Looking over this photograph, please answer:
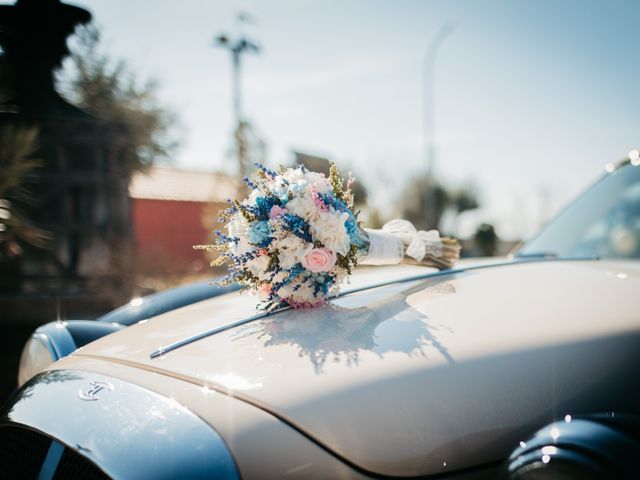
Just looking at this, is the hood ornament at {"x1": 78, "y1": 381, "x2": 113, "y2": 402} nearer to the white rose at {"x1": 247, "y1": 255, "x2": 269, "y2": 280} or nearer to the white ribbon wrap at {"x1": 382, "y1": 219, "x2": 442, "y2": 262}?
the white rose at {"x1": 247, "y1": 255, "x2": 269, "y2": 280}

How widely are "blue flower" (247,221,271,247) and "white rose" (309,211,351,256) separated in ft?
0.52

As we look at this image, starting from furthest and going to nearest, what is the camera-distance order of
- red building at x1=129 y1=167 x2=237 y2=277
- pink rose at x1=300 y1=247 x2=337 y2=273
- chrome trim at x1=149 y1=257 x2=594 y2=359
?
1. red building at x1=129 y1=167 x2=237 y2=277
2. pink rose at x1=300 y1=247 x2=337 y2=273
3. chrome trim at x1=149 y1=257 x2=594 y2=359

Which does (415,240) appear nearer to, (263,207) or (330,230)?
(330,230)

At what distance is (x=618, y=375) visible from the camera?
1542 millimetres

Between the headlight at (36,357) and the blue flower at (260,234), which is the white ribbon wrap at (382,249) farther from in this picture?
the headlight at (36,357)

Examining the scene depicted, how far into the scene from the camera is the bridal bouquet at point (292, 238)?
199 centimetres

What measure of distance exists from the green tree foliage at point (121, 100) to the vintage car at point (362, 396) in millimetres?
7422

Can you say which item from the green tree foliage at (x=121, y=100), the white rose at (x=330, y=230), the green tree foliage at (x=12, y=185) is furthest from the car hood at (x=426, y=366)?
the green tree foliage at (x=121, y=100)

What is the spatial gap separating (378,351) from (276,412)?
33 cm

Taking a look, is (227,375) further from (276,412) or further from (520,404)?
(520,404)

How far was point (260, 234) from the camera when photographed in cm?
203

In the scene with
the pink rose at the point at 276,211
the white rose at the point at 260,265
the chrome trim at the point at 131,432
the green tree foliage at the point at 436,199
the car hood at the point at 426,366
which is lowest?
the chrome trim at the point at 131,432

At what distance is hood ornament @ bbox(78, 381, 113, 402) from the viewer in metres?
1.53

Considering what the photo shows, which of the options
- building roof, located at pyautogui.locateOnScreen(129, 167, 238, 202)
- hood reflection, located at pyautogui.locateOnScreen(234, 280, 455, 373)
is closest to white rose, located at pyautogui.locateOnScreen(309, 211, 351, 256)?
hood reflection, located at pyautogui.locateOnScreen(234, 280, 455, 373)
